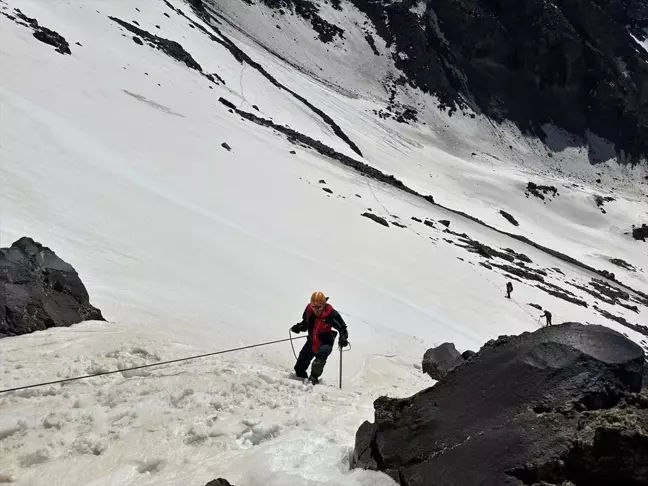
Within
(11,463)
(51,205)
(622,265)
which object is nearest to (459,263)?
(51,205)

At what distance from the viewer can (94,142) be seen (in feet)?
58.4

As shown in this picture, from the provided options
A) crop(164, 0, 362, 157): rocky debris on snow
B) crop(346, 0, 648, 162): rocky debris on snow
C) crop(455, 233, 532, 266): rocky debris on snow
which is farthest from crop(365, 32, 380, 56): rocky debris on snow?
crop(455, 233, 532, 266): rocky debris on snow

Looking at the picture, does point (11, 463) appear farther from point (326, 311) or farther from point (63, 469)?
point (326, 311)

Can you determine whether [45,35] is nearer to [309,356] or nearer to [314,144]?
[314,144]

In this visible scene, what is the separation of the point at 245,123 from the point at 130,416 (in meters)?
27.7

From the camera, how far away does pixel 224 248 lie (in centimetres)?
1420

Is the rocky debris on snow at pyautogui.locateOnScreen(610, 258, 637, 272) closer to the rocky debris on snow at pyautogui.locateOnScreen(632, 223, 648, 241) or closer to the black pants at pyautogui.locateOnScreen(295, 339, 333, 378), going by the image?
the rocky debris on snow at pyautogui.locateOnScreen(632, 223, 648, 241)

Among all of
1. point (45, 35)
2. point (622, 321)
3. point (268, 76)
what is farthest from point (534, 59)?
point (45, 35)

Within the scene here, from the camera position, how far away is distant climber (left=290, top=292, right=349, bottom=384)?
7.56 meters

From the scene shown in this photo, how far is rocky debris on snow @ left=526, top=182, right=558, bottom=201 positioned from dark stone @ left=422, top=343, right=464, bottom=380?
156 feet

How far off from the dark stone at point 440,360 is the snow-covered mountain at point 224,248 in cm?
44

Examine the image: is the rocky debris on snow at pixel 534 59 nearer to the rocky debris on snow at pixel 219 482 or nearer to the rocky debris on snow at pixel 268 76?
the rocky debris on snow at pixel 268 76

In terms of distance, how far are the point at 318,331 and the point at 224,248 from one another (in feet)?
23.4

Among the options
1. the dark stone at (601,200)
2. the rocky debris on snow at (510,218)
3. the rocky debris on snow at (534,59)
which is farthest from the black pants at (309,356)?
the rocky debris on snow at (534,59)
